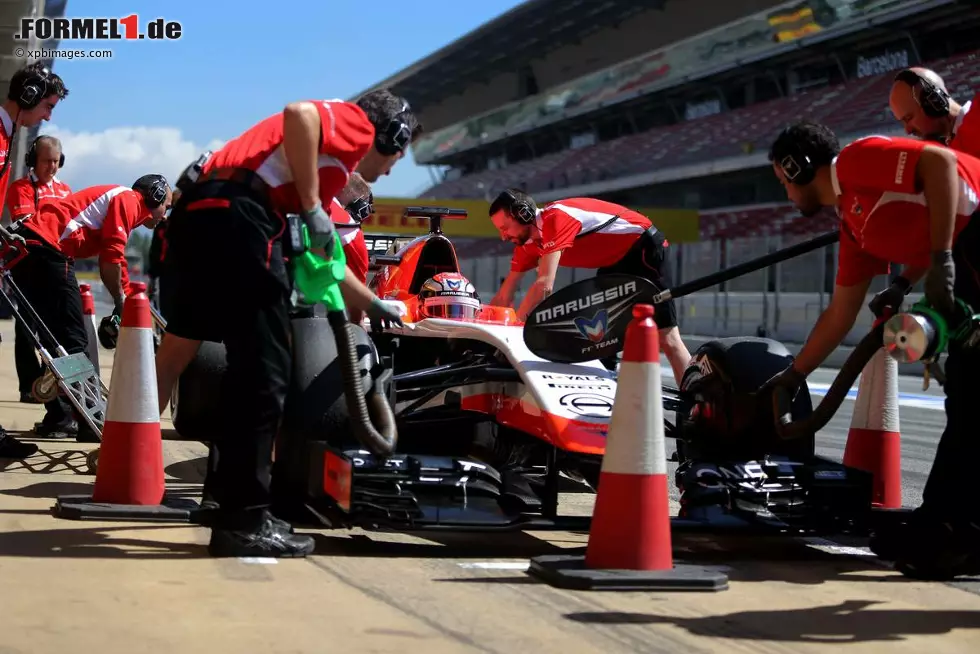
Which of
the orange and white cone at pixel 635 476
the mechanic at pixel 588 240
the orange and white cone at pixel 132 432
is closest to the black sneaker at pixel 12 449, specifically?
the orange and white cone at pixel 132 432

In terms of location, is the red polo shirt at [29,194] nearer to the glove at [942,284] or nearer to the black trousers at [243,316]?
the black trousers at [243,316]

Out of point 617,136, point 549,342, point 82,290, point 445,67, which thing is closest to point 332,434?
point 549,342

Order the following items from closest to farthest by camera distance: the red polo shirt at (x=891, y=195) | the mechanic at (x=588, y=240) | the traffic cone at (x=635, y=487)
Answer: the traffic cone at (x=635, y=487)
the red polo shirt at (x=891, y=195)
the mechanic at (x=588, y=240)

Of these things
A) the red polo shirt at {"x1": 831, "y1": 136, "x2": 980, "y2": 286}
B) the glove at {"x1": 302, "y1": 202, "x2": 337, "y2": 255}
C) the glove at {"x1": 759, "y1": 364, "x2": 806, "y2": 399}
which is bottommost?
the glove at {"x1": 759, "y1": 364, "x2": 806, "y2": 399}

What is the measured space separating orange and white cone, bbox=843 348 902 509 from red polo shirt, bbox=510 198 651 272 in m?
2.21

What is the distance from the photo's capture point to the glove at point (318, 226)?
14.4 feet

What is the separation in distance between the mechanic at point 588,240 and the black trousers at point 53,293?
95.7 inches

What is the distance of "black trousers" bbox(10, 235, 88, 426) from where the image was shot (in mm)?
7852

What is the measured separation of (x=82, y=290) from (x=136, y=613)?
229 inches

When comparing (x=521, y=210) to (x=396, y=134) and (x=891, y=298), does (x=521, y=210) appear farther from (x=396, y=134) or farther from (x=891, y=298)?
(x=891, y=298)

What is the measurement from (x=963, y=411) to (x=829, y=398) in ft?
1.91

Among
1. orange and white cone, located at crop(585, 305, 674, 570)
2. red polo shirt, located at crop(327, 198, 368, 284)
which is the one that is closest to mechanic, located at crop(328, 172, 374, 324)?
red polo shirt, located at crop(327, 198, 368, 284)

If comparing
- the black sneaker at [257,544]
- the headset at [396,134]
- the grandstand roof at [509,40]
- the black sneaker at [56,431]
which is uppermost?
the grandstand roof at [509,40]

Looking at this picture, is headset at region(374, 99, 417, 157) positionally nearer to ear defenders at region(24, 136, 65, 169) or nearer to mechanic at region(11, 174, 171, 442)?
mechanic at region(11, 174, 171, 442)
